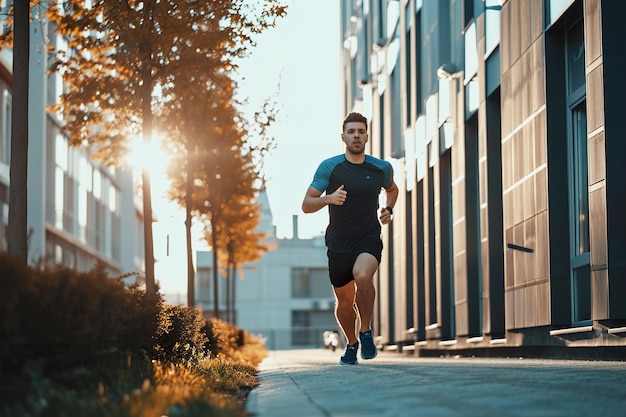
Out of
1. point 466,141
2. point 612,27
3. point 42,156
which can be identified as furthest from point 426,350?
point 612,27

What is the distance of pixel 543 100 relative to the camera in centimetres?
1553

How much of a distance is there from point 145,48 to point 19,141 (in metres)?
5.01

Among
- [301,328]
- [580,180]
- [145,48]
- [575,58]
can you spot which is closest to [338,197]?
[145,48]

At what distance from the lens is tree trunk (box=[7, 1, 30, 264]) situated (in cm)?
984

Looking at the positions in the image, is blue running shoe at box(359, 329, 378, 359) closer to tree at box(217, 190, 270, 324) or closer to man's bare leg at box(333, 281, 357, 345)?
man's bare leg at box(333, 281, 357, 345)

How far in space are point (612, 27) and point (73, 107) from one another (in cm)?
785

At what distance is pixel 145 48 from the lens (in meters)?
14.9

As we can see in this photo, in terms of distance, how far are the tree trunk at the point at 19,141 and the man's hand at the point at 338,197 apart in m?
2.62

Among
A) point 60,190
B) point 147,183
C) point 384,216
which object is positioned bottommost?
point 384,216

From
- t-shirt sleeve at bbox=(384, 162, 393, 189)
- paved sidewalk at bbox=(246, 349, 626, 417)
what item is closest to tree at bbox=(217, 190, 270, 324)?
t-shirt sleeve at bbox=(384, 162, 393, 189)

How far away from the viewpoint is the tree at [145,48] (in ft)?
44.9

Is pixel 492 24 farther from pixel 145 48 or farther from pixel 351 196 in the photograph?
pixel 351 196

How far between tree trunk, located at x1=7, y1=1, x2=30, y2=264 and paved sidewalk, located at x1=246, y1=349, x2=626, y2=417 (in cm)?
291

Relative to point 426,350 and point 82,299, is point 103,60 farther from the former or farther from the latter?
point 426,350
